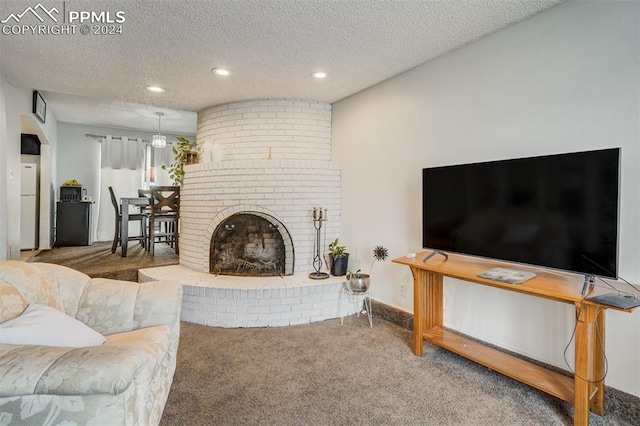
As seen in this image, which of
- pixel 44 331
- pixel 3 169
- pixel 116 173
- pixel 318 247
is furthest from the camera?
pixel 116 173

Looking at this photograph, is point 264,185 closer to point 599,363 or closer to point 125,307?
point 125,307

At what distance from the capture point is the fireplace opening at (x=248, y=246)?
3682 mm

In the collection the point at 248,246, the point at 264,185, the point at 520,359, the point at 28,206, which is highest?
the point at 264,185

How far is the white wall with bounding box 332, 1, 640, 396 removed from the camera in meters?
1.74

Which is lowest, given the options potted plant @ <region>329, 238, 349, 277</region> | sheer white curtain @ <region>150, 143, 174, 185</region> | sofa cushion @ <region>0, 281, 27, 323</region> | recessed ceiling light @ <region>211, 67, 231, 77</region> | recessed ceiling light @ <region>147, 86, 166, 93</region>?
potted plant @ <region>329, 238, 349, 277</region>

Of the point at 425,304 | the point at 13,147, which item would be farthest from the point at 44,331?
the point at 13,147

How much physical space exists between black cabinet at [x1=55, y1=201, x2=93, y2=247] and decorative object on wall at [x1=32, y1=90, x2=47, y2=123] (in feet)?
5.40

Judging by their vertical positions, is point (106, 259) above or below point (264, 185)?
below

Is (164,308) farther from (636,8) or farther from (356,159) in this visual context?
(636,8)

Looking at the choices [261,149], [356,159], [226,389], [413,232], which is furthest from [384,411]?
[261,149]

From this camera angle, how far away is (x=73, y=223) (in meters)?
5.49

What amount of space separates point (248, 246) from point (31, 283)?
2.30m

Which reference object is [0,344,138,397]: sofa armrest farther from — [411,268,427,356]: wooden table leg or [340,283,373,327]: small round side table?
[340,283,373,327]: small round side table

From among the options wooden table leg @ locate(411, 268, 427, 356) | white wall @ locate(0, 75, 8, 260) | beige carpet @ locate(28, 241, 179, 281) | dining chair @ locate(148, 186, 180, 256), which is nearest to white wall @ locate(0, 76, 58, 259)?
white wall @ locate(0, 75, 8, 260)
